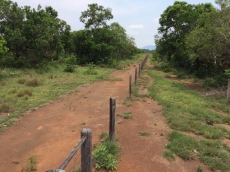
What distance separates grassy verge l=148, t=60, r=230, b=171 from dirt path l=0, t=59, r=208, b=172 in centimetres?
29

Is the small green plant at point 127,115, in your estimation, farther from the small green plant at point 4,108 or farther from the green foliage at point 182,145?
the small green plant at point 4,108

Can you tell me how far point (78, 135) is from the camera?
19.6 feet

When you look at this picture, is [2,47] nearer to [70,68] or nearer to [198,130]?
[70,68]

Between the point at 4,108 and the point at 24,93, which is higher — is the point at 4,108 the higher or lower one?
the lower one

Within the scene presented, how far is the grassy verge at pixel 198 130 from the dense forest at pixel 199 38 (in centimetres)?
326

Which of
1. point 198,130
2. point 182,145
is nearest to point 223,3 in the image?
point 198,130

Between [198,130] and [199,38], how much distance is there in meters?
9.31

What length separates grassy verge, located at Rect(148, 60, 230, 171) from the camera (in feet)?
15.7

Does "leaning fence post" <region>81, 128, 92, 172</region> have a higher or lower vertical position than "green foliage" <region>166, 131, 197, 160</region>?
higher

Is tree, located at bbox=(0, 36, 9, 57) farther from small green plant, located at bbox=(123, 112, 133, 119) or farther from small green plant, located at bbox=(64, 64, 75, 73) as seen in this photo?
small green plant, located at bbox=(123, 112, 133, 119)

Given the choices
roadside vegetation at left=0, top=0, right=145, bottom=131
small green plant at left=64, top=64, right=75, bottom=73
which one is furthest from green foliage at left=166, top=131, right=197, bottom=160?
small green plant at left=64, top=64, right=75, bottom=73

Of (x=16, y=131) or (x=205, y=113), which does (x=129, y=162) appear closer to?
(x=16, y=131)

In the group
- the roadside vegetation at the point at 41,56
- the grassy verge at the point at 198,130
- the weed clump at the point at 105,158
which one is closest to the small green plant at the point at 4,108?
the roadside vegetation at the point at 41,56

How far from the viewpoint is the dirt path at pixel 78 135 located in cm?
452
